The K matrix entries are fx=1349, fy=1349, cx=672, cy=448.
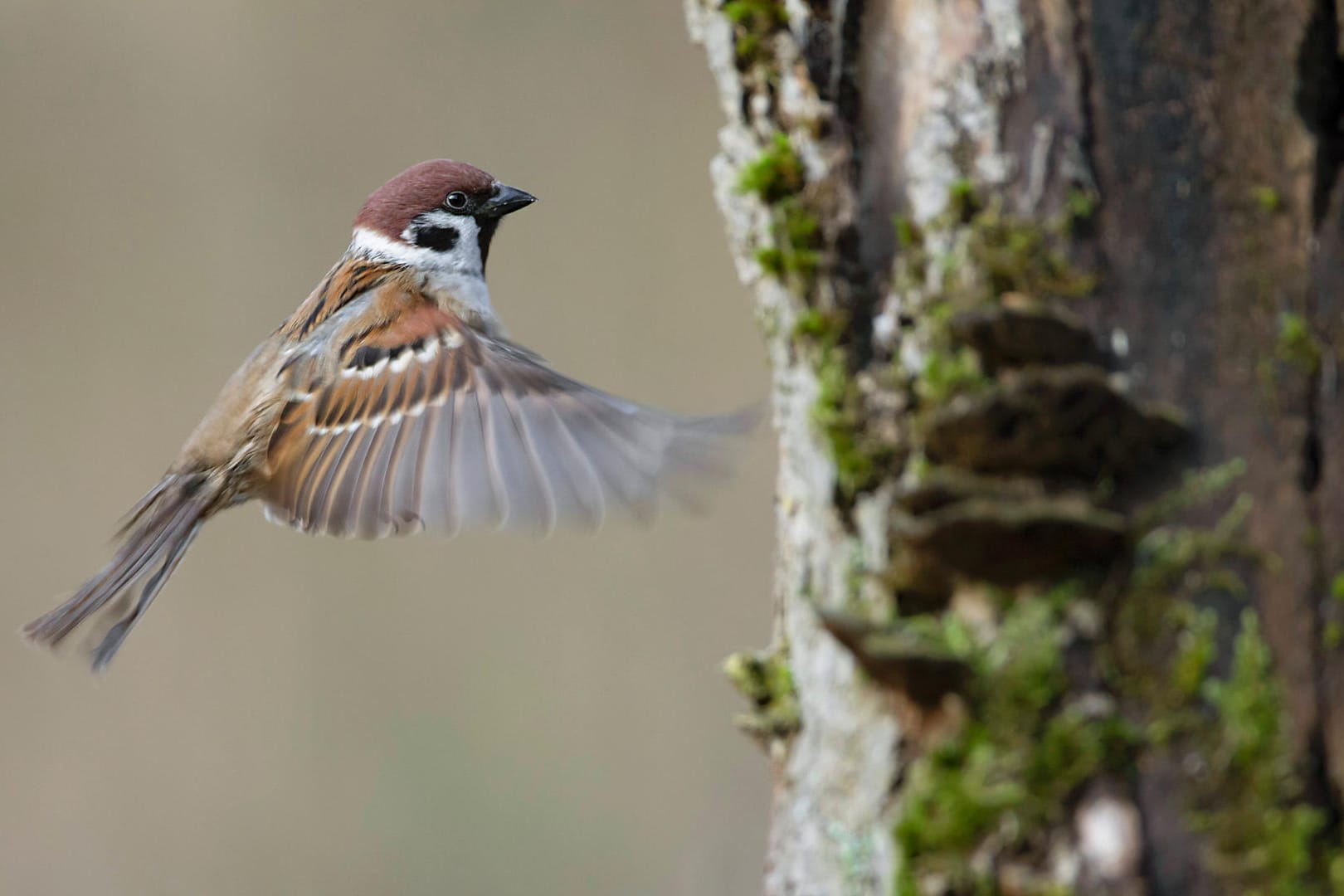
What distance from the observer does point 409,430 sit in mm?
2547

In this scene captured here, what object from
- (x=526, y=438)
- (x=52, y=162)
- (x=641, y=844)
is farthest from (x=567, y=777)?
(x=52, y=162)

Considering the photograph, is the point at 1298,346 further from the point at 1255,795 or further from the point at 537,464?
the point at 537,464

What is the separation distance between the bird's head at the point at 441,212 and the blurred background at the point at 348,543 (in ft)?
5.56

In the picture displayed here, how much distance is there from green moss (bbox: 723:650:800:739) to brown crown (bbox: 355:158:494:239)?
1.94 m

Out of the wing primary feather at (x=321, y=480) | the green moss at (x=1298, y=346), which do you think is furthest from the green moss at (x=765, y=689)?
the wing primary feather at (x=321, y=480)

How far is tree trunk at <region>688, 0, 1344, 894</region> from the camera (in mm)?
1176

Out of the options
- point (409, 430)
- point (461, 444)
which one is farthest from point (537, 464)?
point (409, 430)

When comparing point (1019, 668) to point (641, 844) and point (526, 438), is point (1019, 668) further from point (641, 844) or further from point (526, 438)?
point (641, 844)

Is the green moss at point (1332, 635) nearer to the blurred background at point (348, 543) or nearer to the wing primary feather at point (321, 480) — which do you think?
the wing primary feather at point (321, 480)

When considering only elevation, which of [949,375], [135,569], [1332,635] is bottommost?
[1332,635]

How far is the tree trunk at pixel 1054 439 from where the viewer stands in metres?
1.18

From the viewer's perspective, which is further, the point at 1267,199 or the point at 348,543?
the point at 348,543

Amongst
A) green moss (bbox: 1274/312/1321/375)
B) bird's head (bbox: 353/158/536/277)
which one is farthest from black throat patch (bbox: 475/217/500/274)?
green moss (bbox: 1274/312/1321/375)

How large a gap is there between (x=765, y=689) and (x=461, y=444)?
1.05m
